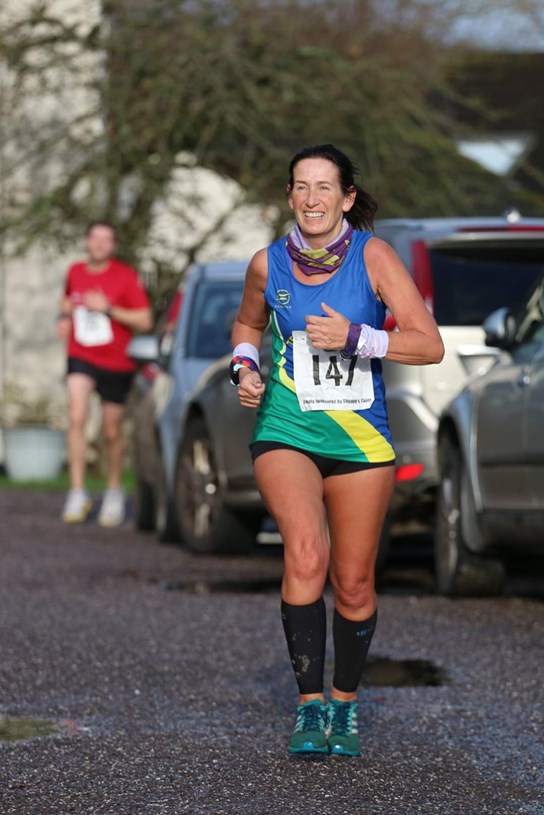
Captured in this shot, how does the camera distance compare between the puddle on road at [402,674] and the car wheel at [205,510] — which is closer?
the puddle on road at [402,674]

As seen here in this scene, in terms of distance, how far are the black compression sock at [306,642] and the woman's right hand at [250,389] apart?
0.60 m

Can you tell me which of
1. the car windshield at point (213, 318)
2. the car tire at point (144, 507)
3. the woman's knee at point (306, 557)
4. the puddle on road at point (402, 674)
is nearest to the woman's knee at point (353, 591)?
the woman's knee at point (306, 557)

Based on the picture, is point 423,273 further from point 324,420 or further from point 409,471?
point 324,420

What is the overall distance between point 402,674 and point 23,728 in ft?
5.69

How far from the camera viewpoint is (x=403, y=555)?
1291cm

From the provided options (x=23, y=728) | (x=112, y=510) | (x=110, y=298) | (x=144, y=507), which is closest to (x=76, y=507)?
(x=112, y=510)

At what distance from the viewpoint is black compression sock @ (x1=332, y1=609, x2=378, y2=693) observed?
18.9 ft

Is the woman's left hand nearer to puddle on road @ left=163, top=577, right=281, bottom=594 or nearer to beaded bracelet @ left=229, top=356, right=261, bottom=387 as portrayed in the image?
beaded bracelet @ left=229, top=356, right=261, bottom=387

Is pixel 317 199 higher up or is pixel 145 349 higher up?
pixel 317 199

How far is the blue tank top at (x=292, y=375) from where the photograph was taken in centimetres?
564

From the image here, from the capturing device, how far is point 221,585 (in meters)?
10.3

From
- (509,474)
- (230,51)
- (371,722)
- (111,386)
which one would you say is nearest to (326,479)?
(371,722)

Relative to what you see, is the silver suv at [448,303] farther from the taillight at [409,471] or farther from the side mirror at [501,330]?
the side mirror at [501,330]

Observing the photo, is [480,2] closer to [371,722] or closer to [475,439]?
[475,439]
